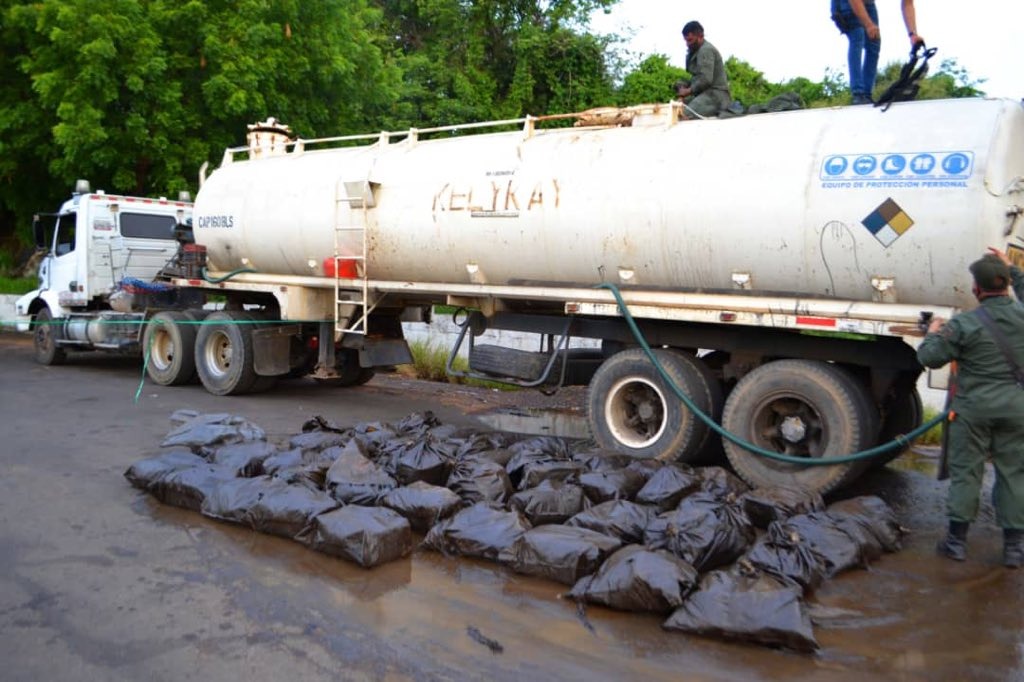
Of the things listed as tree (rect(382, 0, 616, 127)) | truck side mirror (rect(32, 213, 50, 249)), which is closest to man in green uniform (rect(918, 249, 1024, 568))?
truck side mirror (rect(32, 213, 50, 249))

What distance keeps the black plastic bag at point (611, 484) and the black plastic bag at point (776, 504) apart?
700mm

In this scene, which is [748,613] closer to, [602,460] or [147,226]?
[602,460]

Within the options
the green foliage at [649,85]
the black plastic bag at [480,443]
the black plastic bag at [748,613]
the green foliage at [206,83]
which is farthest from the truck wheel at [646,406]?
the green foliage at [649,85]

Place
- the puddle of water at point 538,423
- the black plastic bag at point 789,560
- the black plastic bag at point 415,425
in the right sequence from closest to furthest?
the black plastic bag at point 789,560, the black plastic bag at point 415,425, the puddle of water at point 538,423

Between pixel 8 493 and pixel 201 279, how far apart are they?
17.7ft

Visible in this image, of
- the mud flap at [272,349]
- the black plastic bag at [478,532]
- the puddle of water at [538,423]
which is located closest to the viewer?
the black plastic bag at [478,532]

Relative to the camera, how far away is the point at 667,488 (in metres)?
5.33

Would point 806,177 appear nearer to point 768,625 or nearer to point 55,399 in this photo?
point 768,625

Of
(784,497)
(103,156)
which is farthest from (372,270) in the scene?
(103,156)

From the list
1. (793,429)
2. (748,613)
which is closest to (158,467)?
(748,613)

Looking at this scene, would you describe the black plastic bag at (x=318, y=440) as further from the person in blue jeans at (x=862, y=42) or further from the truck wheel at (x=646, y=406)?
the person in blue jeans at (x=862, y=42)

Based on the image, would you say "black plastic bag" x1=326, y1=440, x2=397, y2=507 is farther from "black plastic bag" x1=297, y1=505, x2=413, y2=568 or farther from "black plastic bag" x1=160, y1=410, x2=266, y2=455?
"black plastic bag" x1=160, y1=410, x2=266, y2=455

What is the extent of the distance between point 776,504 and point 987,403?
133cm

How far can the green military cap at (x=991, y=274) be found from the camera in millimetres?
4688
